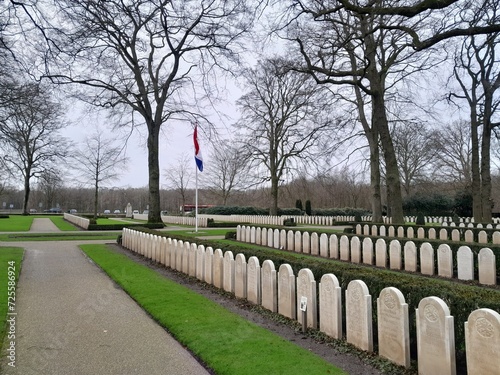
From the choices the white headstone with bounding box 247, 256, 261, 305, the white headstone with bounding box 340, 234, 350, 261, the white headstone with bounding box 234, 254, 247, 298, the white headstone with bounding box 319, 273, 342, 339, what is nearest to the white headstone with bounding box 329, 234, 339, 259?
the white headstone with bounding box 340, 234, 350, 261

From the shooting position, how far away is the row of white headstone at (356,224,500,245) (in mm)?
12816

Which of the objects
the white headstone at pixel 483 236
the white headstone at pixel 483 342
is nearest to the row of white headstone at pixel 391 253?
the white headstone at pixel 483 236

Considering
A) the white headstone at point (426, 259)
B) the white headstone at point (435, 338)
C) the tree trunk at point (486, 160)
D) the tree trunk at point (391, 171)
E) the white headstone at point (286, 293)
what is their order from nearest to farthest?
1. the white headstone at point (435, 338)
2. the white headstone at point (286, 293)
3. the white headstone at point (426, 259)
4. the tree trunk at point (391, 171)
5. the tree trunk at point (486, 160)

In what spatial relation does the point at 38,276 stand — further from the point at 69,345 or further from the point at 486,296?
the point at 486,296

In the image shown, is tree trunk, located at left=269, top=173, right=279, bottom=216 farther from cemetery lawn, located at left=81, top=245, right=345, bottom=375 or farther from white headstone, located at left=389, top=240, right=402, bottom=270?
cemetery lawn, located at left=81, top=245, right=345, bottom=375

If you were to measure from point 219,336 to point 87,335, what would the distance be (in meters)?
1.79

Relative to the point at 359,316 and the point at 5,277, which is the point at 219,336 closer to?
the point at 359,316

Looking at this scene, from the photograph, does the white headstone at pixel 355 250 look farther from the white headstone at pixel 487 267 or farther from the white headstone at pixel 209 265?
the white headstone at pixel 209 265

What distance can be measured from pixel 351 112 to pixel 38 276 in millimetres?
19928

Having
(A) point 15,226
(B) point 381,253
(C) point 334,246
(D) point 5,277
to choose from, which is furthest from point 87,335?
(A) point 15,226

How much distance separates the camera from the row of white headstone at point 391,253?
29.2ft

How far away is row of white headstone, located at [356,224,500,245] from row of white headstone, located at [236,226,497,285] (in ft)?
11.3

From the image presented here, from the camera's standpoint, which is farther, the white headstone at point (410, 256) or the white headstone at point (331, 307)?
the white headstone at point (410, 256)

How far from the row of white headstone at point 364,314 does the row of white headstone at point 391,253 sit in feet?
18.1
